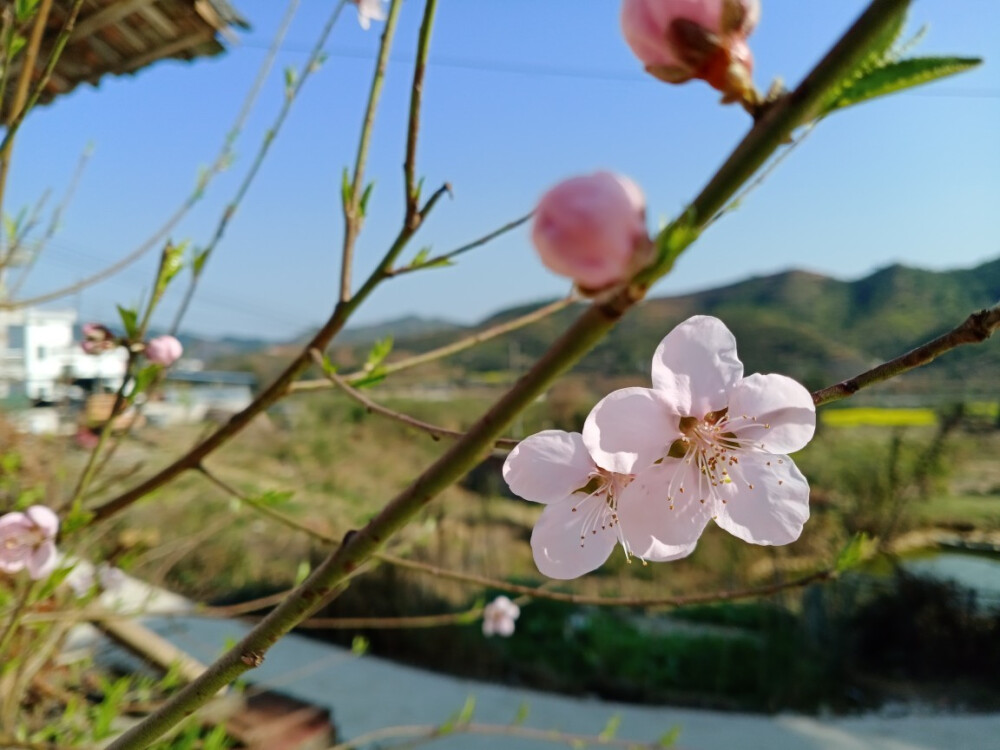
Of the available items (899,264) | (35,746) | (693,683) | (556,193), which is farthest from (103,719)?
(899,264)

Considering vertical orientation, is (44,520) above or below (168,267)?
below

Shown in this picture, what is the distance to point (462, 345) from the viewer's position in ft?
2.76

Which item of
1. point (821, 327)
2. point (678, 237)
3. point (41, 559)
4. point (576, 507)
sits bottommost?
point (41, 559)

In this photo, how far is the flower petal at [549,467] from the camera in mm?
449

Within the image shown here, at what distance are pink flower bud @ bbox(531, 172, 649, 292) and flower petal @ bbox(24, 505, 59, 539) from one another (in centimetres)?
94

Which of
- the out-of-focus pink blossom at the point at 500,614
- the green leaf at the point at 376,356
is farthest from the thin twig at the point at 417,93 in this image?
the out-of-focus pink blossom at the point at 500,614

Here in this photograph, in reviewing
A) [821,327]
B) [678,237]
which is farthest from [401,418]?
[821,327]

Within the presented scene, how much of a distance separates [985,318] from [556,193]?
229mm

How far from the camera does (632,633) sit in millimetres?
4344

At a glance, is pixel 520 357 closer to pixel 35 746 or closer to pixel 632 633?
pixel 632 633

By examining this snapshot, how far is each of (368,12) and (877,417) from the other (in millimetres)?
7580

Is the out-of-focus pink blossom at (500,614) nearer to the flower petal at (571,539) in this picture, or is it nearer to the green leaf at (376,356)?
the green leaf at (376,356)

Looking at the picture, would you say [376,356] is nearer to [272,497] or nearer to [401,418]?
[272,497]

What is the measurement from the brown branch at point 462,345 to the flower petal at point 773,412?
1.13ft
